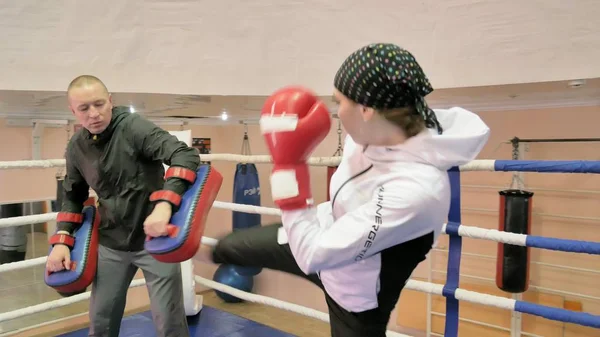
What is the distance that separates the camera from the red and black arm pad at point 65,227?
1.75m

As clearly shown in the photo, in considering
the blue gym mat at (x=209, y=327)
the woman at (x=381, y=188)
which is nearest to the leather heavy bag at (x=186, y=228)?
the woman at (x=381, y=188)

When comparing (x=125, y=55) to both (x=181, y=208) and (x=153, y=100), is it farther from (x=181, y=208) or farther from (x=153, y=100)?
(x=181, y=208)

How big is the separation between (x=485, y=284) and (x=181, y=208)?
252cm

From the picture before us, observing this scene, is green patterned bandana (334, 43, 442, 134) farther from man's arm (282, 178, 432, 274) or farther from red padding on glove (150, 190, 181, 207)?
red padding on glove (150, 190, 181, 207)

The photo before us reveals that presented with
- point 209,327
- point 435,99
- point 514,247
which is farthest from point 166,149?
point 514,247

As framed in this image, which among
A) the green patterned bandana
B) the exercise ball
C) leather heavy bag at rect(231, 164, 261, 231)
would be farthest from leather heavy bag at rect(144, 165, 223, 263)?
the exercise ball

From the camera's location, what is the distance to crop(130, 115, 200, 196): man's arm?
61.0 inches

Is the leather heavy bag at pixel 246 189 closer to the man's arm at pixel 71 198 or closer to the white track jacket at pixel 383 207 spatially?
the man's arm at pixel 71 198

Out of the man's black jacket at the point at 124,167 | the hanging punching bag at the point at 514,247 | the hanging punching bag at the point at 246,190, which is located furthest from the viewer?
the hanging punching bag at the point at 246,190

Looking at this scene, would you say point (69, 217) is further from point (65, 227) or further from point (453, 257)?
point (453, 257)

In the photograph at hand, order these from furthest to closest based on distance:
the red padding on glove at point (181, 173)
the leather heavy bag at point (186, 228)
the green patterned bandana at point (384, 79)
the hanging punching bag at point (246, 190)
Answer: the hanging punching bag at point (246, 190), the red padding on glove at point (181, 173), the leather heavy bag at point (186, 228), the green patterned bandana at point (384, 79)

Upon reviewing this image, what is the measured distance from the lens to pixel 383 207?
94 centimetres

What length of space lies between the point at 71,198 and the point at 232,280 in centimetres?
232

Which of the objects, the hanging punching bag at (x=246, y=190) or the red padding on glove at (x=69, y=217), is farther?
the hanging punching bag at (x=246, y=190)
